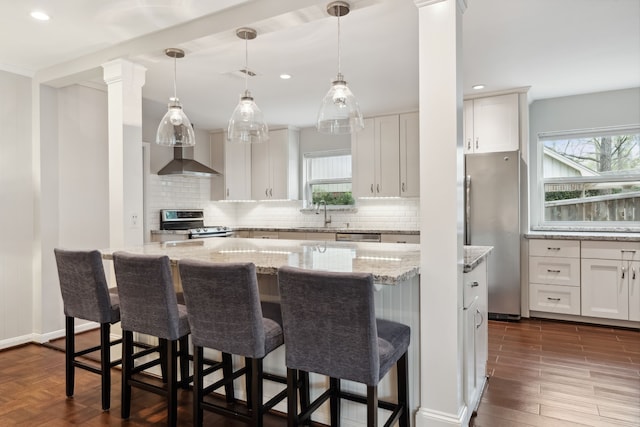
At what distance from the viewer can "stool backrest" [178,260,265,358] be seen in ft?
5.67

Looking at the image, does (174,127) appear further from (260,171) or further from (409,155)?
(260,171)

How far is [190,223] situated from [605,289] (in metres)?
4.98

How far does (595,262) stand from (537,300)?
649mm

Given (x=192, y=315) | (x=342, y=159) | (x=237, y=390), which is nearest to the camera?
(x=192, y=315)

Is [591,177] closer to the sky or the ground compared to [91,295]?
closer to the sky

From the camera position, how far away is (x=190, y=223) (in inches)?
229

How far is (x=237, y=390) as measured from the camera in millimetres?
2453

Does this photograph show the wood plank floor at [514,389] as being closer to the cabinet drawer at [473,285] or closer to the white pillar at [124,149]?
the cabinet drawer at [473,285]

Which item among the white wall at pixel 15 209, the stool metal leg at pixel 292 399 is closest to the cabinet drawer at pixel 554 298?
the stool metal leg at pixel 292 399

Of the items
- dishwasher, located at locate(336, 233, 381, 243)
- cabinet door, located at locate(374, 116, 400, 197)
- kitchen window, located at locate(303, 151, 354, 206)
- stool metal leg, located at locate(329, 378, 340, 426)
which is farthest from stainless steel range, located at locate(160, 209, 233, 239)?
stool metal leg, located at locate(329, 378, 340, 426)

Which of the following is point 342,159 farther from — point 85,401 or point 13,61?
point 85,401

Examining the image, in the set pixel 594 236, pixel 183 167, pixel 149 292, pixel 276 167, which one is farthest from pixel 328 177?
pixel 149 292

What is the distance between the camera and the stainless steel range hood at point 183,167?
16.9 feet

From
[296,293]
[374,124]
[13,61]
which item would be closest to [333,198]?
[374,124]
